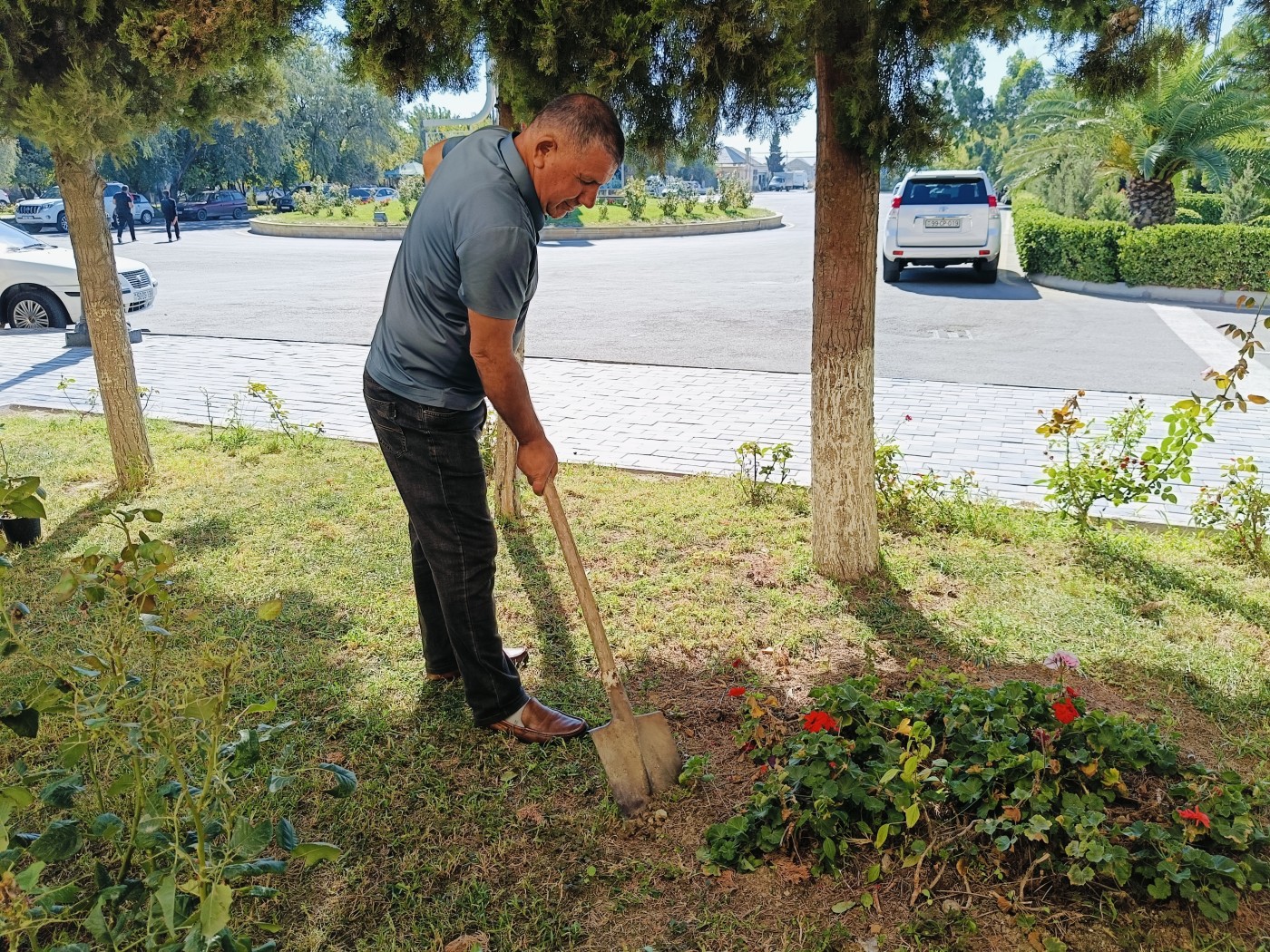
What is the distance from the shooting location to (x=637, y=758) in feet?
9.55

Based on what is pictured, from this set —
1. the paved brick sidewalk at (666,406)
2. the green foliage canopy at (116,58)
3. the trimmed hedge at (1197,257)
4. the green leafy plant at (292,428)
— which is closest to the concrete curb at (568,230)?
the trimmed hedge at (1197,257)

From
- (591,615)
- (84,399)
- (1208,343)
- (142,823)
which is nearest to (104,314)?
(84,399)

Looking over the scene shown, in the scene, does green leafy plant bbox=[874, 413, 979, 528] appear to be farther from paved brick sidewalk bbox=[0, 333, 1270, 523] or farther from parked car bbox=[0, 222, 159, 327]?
parked car bbox=[0, 222, 159, 327]

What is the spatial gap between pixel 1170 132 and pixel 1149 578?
13957mm

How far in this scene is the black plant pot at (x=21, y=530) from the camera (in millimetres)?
4965

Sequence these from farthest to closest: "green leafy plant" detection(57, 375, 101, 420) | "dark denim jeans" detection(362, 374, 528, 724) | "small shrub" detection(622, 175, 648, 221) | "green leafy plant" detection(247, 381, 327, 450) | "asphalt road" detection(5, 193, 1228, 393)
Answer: "small shrub" detection(622, 175, 648, 221), "asphalt road" detection(5, 193, 1228, 393), "green leafy plant" detection(57, 375, 101, 420), "green leafy plant" detection(247, 381, 327, 450), "dark denim jeans" detection(362, 374, 528, 724)

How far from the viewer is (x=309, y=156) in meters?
50.8

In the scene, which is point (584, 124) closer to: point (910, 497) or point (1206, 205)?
point (910, 497)

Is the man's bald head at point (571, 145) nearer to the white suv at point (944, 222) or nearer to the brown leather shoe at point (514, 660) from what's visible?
the brown leather shoe at point (514, 660)

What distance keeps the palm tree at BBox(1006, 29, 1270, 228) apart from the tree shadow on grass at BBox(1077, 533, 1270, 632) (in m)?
11.6

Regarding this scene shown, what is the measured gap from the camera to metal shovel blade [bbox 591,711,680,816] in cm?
287

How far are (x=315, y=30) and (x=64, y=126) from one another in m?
1.33

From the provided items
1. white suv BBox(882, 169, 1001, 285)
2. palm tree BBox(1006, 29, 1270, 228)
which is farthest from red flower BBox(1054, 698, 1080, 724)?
palm tree BBox(1006, 29, 1270, 228)

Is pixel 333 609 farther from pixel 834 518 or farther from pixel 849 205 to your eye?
pixel 849 205
